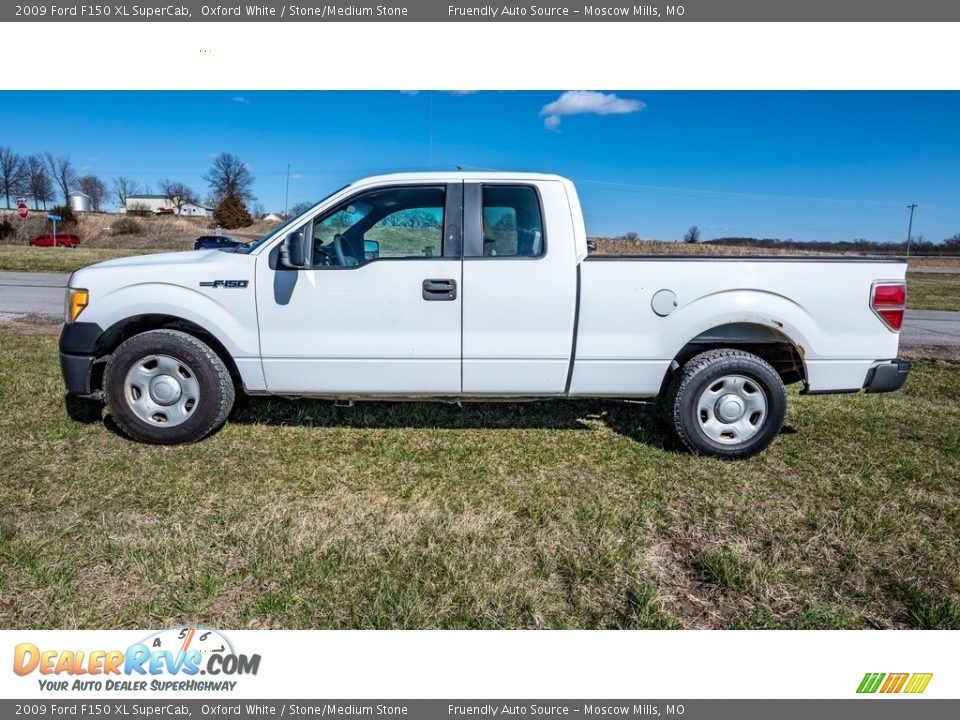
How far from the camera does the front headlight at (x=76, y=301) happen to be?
421cm

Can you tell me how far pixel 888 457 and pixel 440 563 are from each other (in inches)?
141

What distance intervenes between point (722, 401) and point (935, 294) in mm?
19572

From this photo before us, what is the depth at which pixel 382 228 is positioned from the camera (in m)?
4.36

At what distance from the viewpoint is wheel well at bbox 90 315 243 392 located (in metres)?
4.29

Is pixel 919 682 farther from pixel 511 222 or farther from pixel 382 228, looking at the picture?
pixel 382 228

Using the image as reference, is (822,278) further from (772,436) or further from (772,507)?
(772,507)

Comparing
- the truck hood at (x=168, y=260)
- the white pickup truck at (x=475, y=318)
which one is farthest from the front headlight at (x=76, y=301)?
the truck hood at (x=168, y=260)

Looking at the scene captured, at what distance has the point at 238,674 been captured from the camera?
7.54ft

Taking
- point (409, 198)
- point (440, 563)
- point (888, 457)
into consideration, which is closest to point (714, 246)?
point (888, 457)

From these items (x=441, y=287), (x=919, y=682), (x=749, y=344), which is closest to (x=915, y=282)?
(x=749, y=344)

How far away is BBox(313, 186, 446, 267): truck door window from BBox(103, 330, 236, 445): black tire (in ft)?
3.56

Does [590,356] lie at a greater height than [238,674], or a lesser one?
greater

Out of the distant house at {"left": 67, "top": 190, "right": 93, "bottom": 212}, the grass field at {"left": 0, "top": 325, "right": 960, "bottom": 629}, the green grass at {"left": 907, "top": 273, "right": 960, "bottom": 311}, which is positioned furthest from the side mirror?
the distant house at {"left": 67, "top": 190, "right": 93, "bottom": 212}

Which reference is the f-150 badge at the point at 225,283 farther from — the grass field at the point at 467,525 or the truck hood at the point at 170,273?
the grass field at the point at 467,525
